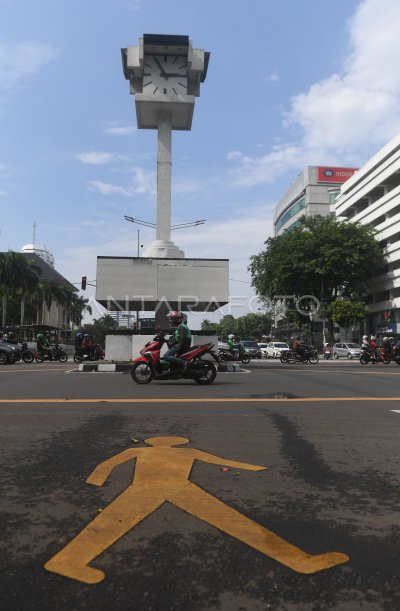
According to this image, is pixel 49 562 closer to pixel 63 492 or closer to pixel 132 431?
pixel 63 492

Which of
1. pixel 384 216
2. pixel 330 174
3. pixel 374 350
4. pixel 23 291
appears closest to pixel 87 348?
pixel 374 350

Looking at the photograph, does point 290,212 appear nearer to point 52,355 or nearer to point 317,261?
point 317,261

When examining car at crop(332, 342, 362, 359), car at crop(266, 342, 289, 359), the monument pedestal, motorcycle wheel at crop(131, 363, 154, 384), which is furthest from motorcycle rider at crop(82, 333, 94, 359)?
car at crop(332, 342, 362, 359)

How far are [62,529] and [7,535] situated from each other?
28 cm

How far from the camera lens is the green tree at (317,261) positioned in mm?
45531

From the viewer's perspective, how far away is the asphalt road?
2096mm

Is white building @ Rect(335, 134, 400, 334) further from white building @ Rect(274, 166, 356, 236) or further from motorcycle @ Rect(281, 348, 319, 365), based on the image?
motorcycle @ Rect(281, 348, 319, 365)

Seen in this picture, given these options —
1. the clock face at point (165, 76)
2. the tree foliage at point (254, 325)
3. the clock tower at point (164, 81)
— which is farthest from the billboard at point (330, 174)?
the clock face at point (165, 76)

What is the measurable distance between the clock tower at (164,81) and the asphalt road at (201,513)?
1877 centimetres

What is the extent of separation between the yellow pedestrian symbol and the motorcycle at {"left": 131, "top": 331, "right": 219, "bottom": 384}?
21.0 feet

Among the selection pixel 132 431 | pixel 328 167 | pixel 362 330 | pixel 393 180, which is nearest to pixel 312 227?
pixel 393 180

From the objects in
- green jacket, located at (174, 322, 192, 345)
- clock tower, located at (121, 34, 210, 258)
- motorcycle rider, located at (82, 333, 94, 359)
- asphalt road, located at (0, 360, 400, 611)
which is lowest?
asphalt road, located at (0, 360, 400, 611)

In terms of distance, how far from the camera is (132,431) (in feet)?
17.5

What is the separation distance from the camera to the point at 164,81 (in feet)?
78.0
